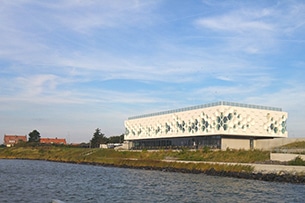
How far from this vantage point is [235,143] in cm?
8894

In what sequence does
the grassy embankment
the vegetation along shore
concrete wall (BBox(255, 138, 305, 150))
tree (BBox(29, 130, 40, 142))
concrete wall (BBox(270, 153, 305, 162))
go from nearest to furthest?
1. the vegetation along shore
2. concrete wall (BBox(270, 153, 305, 162))
3. the grassy embankment
4. concrete wall (BBox(255, 138, 305, 150))
5. tree (BBox(29, 130, 40, 142))

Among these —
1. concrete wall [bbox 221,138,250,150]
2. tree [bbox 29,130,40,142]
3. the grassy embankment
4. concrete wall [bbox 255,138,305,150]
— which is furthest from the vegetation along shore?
tree [bbox 29,130,40,142]

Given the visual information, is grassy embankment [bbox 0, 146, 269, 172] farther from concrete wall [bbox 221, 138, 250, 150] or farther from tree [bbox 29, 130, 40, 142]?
tree [bbox 29, 130, 40, 142]

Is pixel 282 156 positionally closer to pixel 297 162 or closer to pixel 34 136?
pixel 297 162

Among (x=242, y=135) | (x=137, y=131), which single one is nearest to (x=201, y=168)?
(x=242, y=135)

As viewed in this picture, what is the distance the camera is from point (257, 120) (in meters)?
90.7

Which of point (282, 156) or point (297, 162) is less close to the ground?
point (282, 156)

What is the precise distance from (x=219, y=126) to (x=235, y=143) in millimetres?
6366

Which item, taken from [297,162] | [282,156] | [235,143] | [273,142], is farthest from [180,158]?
[273,142]

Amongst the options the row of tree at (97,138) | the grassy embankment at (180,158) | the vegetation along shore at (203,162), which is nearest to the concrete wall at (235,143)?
the grassy embankment at (180,158)

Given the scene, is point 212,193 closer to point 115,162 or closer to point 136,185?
point 136,185

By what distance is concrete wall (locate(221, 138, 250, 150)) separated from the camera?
87000 millimetres

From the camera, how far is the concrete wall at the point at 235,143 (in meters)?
87.0

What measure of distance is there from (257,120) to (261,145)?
22.0 feet
